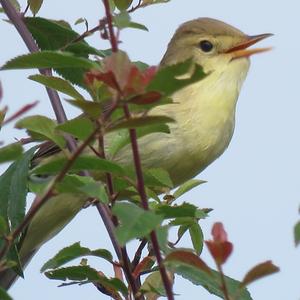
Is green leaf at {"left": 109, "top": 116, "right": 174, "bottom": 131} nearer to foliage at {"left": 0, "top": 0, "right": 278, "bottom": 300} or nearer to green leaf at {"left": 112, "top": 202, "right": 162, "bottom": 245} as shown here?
foliage at {"left": 0, "top": 0, "right": 278, "bottom": 300}

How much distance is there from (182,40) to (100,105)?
126 inches

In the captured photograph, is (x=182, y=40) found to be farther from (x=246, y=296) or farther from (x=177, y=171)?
(x=246, y=296)

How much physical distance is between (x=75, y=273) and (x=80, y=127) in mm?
861

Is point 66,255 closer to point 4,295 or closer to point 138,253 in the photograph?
point 4,295

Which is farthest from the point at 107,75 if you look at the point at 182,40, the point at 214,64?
the point at 182,40

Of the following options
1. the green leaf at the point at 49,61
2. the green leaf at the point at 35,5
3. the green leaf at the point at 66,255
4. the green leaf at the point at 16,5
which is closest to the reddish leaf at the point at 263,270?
the green leaf at the point at 49,61

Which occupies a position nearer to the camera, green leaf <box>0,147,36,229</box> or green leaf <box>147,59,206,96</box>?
green leaf <box>147,59,206,96</box>

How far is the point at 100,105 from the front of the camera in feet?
6.70

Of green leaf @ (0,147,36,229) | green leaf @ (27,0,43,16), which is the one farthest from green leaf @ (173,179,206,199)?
green leaf @ (27,0,43,16)

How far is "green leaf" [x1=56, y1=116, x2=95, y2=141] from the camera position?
7.04 feet

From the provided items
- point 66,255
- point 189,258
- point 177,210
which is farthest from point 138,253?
point 189,258

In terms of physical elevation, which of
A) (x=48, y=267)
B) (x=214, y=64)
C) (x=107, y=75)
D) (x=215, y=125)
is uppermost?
(x=214, y=64)

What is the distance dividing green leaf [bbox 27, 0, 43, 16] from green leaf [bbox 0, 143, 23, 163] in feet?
5.69

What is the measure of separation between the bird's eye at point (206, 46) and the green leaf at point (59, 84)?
250 centimetres
